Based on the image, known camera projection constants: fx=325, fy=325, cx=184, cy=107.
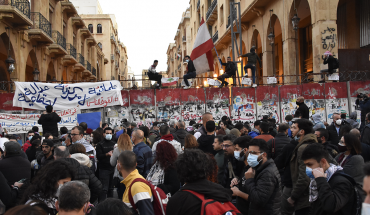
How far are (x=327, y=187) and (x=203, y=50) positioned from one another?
478 inches

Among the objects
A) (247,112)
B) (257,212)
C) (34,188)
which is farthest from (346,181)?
(247,112)

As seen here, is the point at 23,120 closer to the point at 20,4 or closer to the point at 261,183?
the point at 20,4

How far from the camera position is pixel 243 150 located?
4.79 metres

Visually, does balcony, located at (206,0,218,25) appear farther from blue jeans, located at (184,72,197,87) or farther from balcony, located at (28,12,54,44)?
blue jeans, located at (184,72,197,87)

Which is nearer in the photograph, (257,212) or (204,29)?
(257,212)

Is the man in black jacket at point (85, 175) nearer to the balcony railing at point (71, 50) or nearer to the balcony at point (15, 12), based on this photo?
the balcony at point (15, 12)

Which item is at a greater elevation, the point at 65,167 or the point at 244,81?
the point at 244,81

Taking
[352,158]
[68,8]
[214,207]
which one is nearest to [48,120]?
[214,207]

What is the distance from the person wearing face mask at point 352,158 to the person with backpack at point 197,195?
2.25 m

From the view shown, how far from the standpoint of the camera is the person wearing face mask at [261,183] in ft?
12.7

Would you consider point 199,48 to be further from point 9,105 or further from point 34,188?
point 34,188

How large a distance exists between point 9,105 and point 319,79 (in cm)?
1426

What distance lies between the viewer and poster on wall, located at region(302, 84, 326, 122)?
47.1ft

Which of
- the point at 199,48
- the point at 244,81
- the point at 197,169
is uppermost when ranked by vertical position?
the point at 199,48
